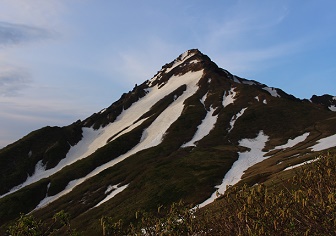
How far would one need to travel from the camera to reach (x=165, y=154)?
116m

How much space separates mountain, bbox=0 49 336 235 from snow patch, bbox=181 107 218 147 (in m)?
0.46

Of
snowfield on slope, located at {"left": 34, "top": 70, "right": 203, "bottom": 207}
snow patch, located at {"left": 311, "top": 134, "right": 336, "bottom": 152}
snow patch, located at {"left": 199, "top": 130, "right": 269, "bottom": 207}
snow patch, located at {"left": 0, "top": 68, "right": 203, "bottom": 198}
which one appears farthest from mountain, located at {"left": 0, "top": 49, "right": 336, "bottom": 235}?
snow patch, located at {"left": 0, "top": 68, "right": 203, "bottom": 198}

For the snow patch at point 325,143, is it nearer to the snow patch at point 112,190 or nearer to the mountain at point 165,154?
the mountain at point 165,154

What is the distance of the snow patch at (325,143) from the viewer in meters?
84.8

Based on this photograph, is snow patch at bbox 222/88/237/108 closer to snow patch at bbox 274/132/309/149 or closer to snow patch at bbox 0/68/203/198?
snow patch at bbox 0/68/203/198

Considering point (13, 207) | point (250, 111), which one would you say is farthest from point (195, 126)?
point (13, 207)

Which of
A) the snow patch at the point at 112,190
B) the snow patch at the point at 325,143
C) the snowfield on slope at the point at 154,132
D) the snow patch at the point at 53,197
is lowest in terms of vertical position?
the snow patch at the point at 325,143

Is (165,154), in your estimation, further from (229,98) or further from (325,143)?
(229,98)

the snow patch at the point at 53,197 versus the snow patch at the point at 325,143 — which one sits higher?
the snow patch at the point at 53,197

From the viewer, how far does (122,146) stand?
136 metres

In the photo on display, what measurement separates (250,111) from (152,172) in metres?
62.8

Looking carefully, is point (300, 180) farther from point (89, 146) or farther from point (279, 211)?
point (89, 146)

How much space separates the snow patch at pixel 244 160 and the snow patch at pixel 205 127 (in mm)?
18013

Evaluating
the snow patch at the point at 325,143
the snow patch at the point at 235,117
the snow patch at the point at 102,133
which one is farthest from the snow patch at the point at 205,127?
the snow patch at the point at 325,143
